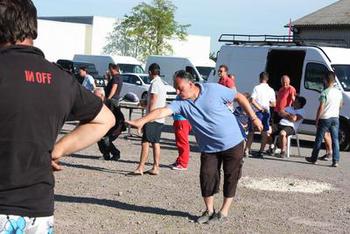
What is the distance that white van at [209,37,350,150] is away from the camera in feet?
51.9

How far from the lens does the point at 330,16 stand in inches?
1705

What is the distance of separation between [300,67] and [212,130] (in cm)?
1024

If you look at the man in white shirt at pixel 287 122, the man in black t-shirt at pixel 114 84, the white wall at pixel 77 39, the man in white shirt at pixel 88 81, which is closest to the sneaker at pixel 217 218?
the man in white shirt at pixel 287 122

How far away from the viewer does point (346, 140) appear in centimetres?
1547

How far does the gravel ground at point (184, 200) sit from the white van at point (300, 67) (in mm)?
3715

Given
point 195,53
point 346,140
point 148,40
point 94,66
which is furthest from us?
point 195,53

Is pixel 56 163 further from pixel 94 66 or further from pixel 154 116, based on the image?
pixel 94 66

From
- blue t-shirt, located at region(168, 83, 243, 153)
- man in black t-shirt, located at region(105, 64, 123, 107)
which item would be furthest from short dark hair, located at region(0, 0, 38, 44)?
man in black t-shirt, located at region(105, 64, 123, 107)

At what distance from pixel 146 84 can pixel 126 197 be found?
830 inches

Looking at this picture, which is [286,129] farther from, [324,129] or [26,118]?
[26,118]

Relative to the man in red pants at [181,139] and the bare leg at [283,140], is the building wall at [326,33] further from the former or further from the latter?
the man in red pants at [181,139]

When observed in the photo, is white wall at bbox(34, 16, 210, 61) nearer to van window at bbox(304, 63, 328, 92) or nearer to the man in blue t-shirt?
van window at bbox(304, 63, 328, 92)

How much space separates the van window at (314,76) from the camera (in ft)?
52.2

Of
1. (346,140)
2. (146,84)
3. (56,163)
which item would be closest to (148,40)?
(146,84)
